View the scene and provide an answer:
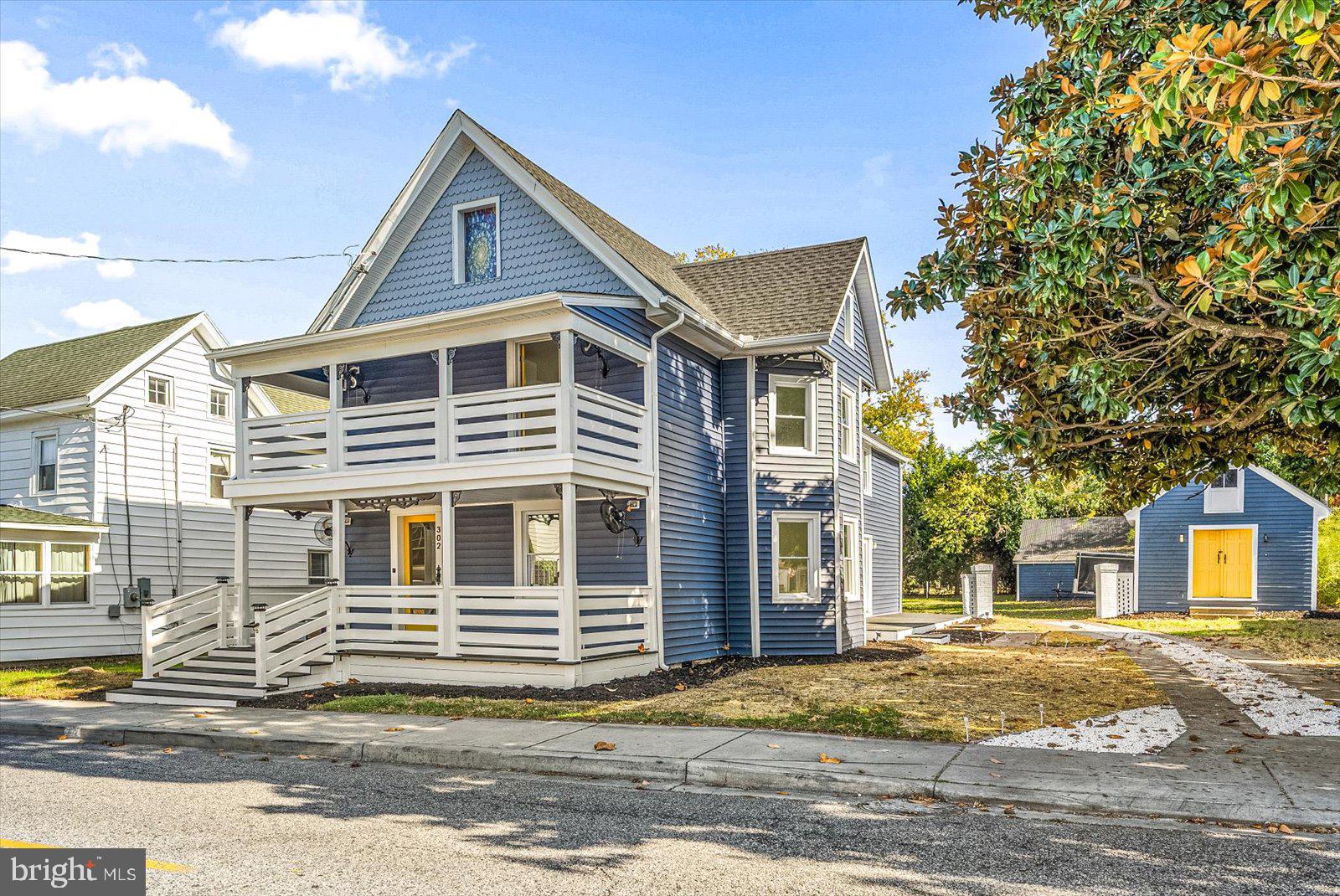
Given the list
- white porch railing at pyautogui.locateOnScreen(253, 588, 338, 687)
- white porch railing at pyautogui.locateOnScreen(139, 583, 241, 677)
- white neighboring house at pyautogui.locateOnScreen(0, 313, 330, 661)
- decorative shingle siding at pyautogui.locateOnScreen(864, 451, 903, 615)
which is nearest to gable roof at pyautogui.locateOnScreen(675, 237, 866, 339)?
decorative shingle siding at pyautogui.locateOnScreen(864, 451, 903, 615)

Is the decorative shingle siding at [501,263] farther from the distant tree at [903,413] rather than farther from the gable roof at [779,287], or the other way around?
the distant tree at [903,413]

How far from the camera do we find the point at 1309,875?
5582 millimetres

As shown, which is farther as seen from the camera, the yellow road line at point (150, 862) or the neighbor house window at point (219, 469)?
the neighbor house window at point (219, 469)

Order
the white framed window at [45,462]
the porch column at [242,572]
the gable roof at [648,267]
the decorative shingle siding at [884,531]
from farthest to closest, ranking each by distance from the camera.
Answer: the decorative shingle siding at [884,531]
the white framed window at [45,462]
the gable roof at [648,267]
the porch column at [242,572]

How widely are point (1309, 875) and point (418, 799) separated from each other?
5.98 m

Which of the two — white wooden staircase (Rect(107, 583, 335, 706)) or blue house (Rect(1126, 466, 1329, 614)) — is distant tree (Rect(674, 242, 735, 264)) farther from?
white wooden staircase (Rect(107, 583, 335, 706))

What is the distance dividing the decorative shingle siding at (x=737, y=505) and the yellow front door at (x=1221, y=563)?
Result: 19.6 meters

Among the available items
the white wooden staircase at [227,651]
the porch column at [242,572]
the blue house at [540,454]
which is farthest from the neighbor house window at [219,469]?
the white wooden staircase at [227,651]

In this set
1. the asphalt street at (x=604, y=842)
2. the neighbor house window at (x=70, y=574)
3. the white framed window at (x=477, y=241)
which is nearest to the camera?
the asphalt street at (x=604, y=842)

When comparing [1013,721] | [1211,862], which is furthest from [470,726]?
[1211,862]

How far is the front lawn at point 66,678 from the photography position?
1492cm

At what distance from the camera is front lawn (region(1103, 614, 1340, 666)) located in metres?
18.4

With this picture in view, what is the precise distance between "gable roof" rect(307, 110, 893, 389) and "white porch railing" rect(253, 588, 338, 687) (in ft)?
20.3

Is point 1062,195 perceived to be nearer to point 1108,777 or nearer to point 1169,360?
point 1169,360
